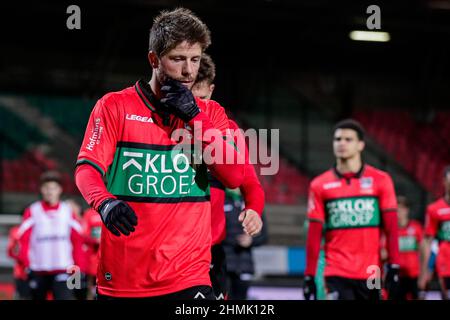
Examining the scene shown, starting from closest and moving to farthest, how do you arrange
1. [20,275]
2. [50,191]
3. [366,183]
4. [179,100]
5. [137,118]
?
[179,100] < [137,118] < [366,183] < [50,191] < [20,275]

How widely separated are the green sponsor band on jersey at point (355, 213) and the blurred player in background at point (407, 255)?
526 cm

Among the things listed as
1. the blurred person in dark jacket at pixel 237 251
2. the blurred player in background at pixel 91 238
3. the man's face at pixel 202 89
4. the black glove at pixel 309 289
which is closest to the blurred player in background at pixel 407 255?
the blurred person in dark jacket at pixel 237 251

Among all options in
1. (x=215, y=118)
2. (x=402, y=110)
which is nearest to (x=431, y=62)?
(x=402, y=110)

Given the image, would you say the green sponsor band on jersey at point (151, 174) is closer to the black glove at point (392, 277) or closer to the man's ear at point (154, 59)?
the man's ear at point (154, 59)

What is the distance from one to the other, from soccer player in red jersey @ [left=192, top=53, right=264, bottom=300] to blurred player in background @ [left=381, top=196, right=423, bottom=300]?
6.44m

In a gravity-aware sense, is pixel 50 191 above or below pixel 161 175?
above

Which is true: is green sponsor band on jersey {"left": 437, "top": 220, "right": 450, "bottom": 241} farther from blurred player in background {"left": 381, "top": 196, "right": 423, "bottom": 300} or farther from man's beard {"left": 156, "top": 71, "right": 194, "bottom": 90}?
man's beard {"left": 156, "top": 71, "right": 194, "bottom": 90}

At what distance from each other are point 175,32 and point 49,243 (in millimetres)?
6703

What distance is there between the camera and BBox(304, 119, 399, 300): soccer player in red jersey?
6.52 meters

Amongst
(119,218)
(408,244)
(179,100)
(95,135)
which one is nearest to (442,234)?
(408,244)

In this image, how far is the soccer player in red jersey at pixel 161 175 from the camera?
11.7 feet

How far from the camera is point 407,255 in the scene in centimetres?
1184

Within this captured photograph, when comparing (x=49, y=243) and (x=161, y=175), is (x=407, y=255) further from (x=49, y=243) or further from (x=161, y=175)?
(x=161, y=175)

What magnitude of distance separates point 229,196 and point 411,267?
4.40 m
